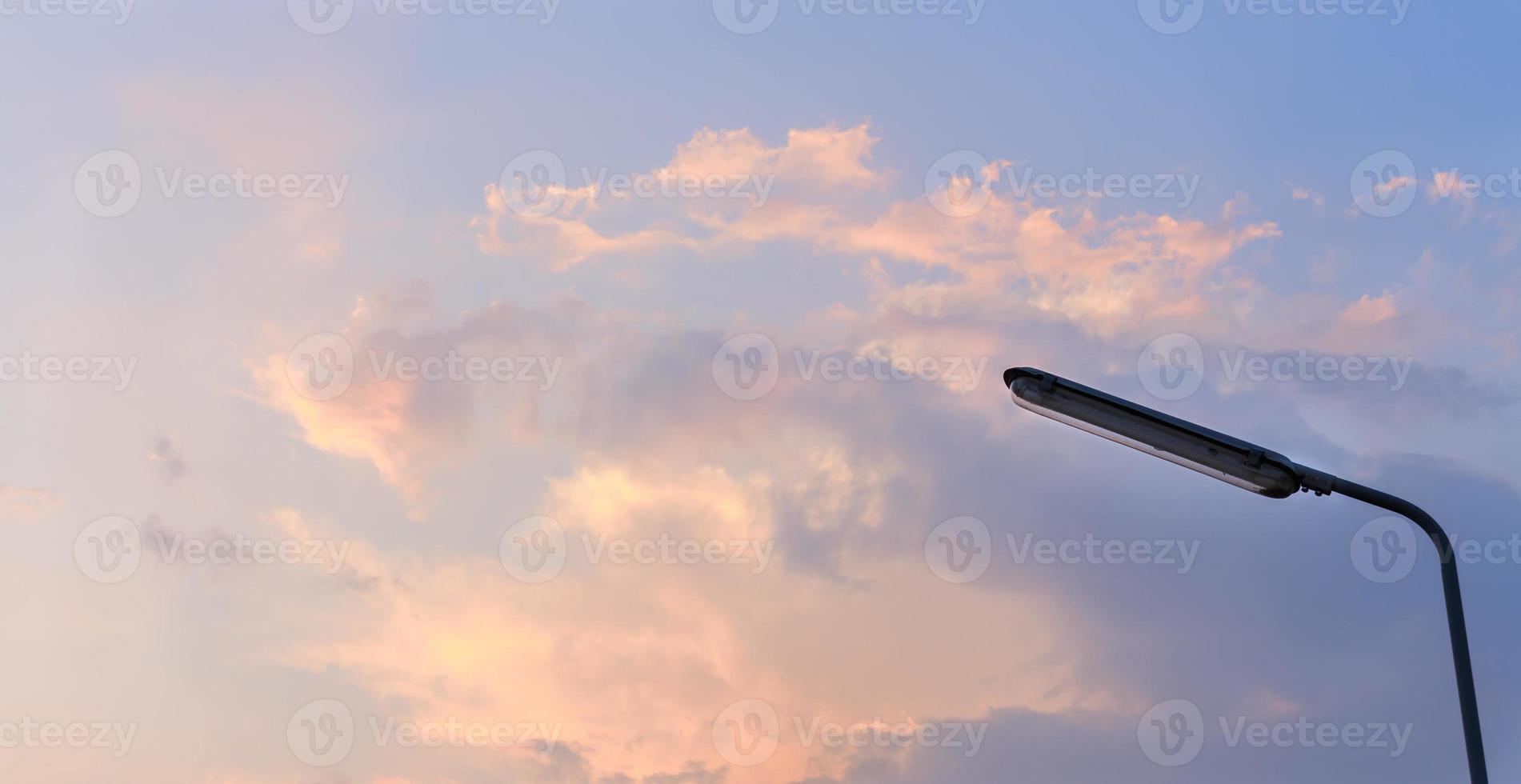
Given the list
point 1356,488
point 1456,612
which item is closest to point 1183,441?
point 1356,488

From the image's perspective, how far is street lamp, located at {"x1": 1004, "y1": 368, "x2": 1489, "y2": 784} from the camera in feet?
47.4

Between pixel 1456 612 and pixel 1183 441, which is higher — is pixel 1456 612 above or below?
below

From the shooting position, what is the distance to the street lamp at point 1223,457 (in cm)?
1445

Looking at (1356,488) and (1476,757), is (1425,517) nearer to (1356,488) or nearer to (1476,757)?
(1356,488)

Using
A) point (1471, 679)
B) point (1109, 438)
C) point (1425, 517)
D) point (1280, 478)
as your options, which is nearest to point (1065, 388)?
point (1109, 438)

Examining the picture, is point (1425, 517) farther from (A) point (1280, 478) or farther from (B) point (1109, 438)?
(B) point (1109, 438)

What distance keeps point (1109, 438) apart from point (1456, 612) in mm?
3578

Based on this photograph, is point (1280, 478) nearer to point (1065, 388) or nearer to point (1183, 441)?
point (1183, 441)

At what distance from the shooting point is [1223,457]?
1466cm

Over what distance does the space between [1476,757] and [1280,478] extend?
2.97 metres

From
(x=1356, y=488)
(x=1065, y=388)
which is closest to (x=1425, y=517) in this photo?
(x=1356, y=488)

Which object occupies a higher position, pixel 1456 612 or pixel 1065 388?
pixel 1065 388

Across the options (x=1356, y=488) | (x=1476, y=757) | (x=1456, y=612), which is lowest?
(x=1476, y=757)

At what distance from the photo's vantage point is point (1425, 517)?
14844 mm
